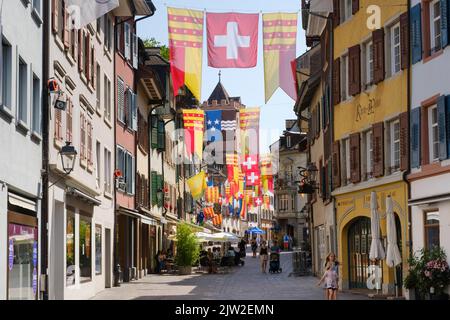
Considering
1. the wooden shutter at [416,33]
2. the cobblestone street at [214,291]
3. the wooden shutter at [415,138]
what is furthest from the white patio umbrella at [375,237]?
the wooden shutter at [416,33]

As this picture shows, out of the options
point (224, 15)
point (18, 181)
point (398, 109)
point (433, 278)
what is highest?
point (224, 15)

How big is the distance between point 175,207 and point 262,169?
23.5 ft

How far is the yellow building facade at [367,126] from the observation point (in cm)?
2620

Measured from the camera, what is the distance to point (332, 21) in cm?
3272

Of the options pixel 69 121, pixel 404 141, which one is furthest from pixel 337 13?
pixel 69 121

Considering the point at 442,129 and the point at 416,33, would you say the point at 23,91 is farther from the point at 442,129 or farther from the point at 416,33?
the point at 416,33

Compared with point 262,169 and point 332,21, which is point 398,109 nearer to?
point 332,21

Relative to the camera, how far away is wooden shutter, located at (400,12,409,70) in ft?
83.0

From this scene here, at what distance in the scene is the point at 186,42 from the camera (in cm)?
2420

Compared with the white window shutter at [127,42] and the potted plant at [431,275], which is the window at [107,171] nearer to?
the white window shutter at [127,42]

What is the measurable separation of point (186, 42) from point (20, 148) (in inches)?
284

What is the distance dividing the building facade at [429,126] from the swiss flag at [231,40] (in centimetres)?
448

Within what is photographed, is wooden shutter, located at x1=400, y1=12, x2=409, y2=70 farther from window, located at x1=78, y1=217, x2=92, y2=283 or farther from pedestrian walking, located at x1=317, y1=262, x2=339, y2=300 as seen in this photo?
window, located at x1=78, y1=217, x2=92, y2=283
